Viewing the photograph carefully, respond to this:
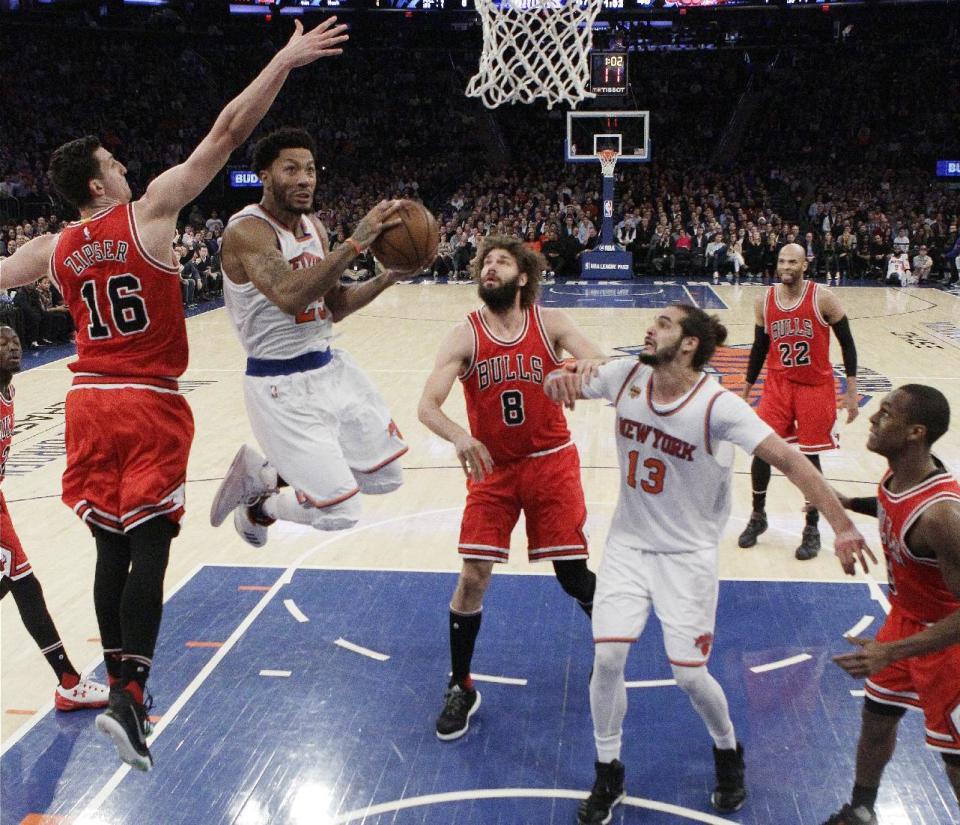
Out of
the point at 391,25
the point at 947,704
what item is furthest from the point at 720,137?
the point at 947,704

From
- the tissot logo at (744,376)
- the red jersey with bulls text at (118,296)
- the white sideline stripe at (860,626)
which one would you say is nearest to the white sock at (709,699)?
the white sideline stripe at (860,626)

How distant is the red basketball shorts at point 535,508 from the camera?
466cm

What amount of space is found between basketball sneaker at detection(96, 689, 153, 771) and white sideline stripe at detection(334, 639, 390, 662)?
2.08 meters

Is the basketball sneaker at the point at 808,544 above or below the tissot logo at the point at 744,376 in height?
above

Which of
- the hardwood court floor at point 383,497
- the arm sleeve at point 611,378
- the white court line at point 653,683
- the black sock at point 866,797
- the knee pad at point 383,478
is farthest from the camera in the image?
the hardwood court floor at point 383,497

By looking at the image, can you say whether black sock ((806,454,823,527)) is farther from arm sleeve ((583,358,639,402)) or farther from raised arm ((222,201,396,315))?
raised arm ((222,201,396,315))

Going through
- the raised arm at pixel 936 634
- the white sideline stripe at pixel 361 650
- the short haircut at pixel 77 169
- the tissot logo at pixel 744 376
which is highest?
the short haircut at pixel 77 169

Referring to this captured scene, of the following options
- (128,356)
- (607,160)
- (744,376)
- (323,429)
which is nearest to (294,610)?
(323,429)

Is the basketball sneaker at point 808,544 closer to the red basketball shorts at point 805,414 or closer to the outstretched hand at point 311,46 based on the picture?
the red basketball shorts at point 805,414

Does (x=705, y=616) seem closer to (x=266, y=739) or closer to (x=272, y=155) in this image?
(x=266, y=739)

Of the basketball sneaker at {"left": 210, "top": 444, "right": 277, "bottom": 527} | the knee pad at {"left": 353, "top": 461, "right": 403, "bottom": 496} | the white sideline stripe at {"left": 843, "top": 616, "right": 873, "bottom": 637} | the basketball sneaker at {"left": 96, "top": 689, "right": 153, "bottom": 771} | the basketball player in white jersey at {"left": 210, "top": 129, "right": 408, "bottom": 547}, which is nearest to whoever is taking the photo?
the basketball sneaker at {"left": 96, "top": 689, "right": 153, "bottom": 771}

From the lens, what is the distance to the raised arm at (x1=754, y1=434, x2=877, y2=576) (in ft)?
11.2

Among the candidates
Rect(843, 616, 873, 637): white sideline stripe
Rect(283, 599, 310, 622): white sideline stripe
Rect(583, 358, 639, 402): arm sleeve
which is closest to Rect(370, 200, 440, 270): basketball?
Rect(583, 358, 639, 402): arm sleeve

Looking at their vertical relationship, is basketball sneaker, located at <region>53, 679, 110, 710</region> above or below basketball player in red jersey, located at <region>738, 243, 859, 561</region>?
below
